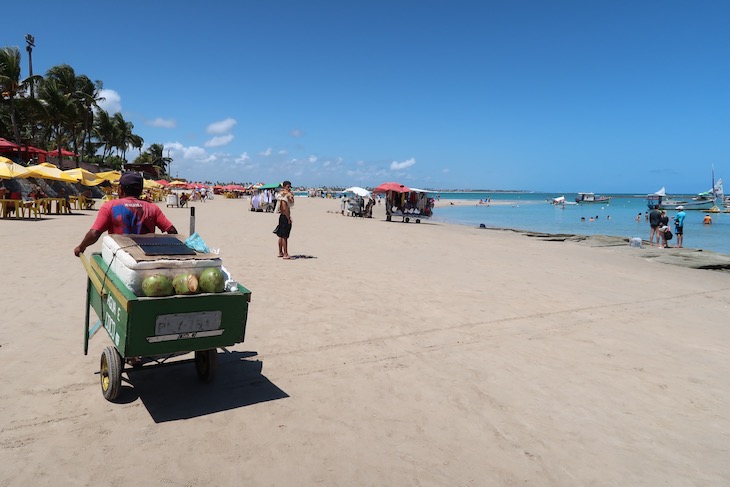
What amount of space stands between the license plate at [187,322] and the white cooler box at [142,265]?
28 centimetres

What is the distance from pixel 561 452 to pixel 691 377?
101 inches

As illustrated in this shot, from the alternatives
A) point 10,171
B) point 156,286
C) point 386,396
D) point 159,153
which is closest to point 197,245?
point 156,286

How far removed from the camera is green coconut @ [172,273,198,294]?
3.28 meters

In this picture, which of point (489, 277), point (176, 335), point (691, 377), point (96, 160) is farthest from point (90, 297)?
point (96, 160)

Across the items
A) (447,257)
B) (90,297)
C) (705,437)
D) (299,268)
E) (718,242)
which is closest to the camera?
(705,437)

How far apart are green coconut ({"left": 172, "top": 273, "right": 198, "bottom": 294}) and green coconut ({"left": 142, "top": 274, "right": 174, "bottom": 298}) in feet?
0.18

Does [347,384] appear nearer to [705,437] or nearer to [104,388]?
[104,388]

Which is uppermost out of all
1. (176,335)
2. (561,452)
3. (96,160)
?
(96,160)

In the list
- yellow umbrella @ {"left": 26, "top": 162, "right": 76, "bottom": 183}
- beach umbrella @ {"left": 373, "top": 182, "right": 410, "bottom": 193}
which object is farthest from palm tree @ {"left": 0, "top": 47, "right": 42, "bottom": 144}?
beach umbrella @ {"left": 373, "top": 182, "right": 410, "bottom": 193}

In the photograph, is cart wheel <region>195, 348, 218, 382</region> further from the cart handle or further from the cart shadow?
the cart handle

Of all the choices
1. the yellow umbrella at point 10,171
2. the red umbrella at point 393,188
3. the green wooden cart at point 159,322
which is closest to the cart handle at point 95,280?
the green wooden cart at point 159,322

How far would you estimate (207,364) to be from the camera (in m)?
4.05

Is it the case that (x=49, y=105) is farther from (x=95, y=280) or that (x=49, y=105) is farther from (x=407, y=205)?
(x=95, y=280)

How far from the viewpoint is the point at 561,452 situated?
328cm
